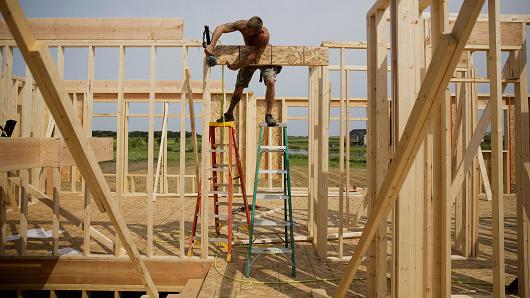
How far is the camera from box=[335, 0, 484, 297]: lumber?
115 centimetres

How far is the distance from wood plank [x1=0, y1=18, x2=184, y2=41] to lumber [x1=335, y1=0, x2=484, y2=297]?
3067 millimetres

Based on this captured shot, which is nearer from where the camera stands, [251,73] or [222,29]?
[222,29]

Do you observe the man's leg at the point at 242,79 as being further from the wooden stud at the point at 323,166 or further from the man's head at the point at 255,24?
the wooden stud at the point at 323,166

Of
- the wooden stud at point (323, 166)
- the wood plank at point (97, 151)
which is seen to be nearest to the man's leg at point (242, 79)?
the wooden stud at point (323, 166)

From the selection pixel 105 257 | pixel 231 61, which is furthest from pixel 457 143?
pixel 105 257

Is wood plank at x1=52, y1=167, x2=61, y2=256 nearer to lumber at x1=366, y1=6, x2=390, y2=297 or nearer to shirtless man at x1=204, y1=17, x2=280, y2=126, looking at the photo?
shirtless man at x1=204, y1=17, x2=280, y2=126

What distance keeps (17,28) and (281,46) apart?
2840 mm

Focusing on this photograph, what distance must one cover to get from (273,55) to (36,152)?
241 centimetres

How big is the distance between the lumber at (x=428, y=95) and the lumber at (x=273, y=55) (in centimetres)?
243

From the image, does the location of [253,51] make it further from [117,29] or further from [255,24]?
[117,29]

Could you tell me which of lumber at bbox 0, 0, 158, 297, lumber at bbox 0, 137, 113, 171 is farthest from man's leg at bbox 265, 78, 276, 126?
lumber at bbox 0, 0, 158, 297

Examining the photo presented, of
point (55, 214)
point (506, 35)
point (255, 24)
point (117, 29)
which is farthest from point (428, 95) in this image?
point (55, 214)

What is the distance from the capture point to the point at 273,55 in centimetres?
374

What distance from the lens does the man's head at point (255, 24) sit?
344 centimetres
